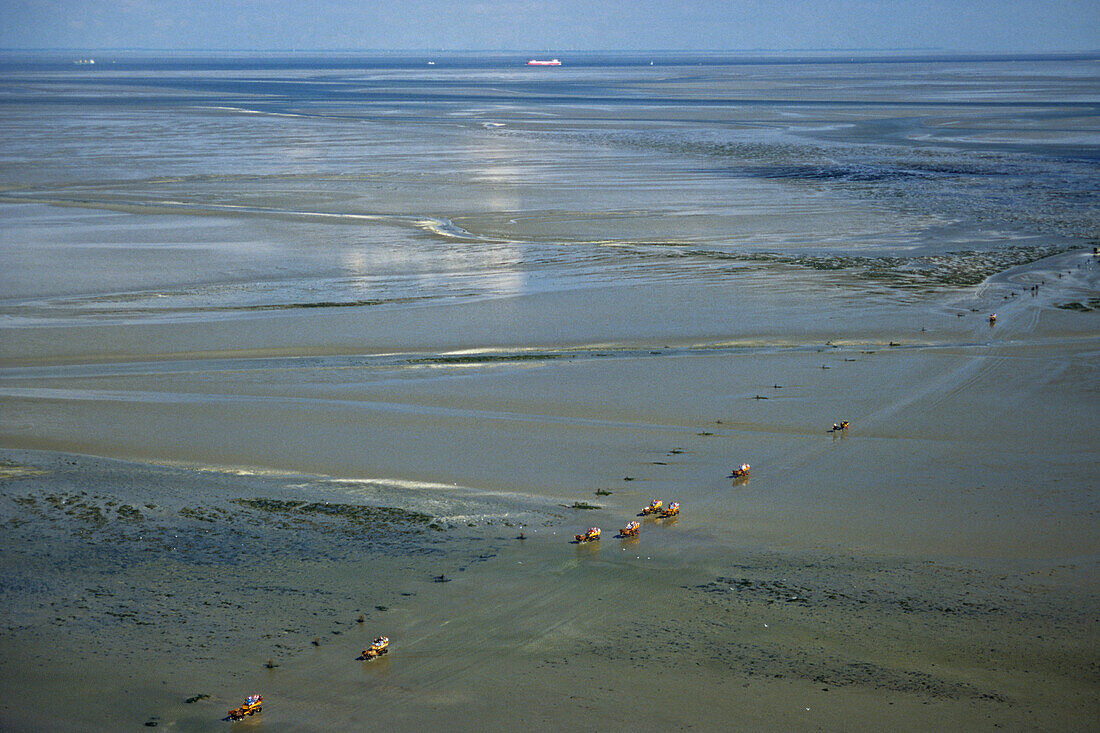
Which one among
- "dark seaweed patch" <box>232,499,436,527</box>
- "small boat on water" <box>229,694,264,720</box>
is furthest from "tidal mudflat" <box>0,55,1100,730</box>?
"small boat on water" <box>229,694,264,720</box>

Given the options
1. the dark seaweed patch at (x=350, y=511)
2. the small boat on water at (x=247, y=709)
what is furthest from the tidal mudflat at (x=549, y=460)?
A: the small boat on water at (x=247, y=709)

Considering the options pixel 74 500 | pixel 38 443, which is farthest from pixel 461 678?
pixel 38 443

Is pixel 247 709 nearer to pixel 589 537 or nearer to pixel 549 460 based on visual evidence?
pixel 589 537

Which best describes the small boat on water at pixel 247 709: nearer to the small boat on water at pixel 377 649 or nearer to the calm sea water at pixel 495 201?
the small boat on water at pixel 377 649

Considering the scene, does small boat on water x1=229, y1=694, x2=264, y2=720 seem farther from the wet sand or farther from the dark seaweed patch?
the dark seaweed patch

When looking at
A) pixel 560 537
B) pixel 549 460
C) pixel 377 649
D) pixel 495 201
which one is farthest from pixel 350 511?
pixel 495 201

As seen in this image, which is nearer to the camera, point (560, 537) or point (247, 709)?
point (247, 709)

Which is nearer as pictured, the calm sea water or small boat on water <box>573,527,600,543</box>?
small boat on water <box>573,527,600,543</box>
